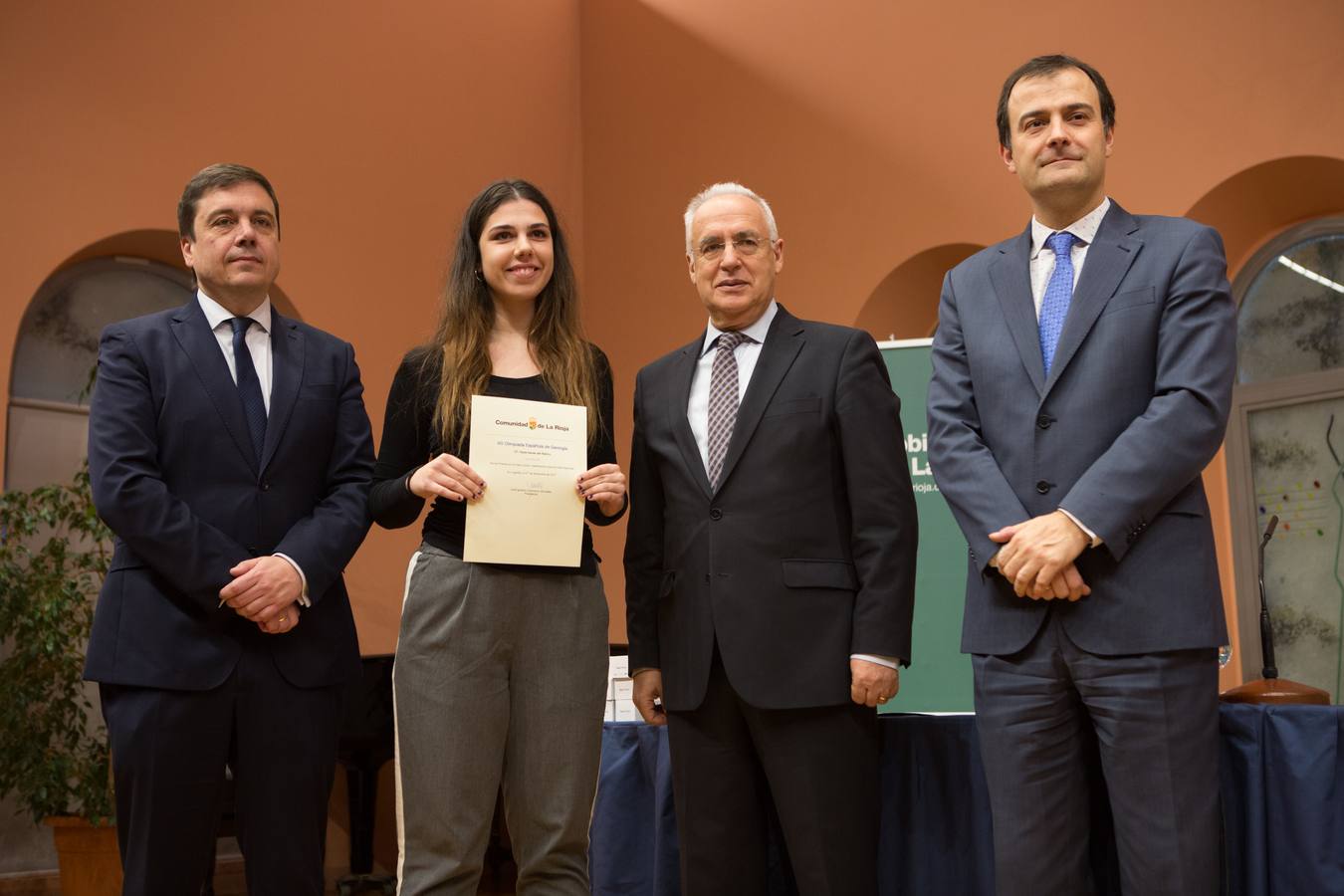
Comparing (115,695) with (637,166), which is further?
(637,166)

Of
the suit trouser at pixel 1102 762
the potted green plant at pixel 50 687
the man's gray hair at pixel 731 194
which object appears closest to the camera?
the suit trouser at pixel 1102 762

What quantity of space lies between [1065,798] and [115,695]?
5.37ft

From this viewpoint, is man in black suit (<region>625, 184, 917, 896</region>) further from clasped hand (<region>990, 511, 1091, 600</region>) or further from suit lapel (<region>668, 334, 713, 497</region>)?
clasped hand (<region>990, 511, 1091, 600</region>)

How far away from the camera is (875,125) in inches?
248

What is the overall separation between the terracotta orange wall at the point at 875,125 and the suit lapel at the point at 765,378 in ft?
10.9

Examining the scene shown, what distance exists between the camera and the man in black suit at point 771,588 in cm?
233

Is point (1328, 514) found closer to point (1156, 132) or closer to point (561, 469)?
point (1156, 132)

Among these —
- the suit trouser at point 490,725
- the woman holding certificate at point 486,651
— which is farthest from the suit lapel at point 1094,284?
the suit trouser at point 490,725

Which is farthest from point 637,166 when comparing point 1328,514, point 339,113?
point 1328,514

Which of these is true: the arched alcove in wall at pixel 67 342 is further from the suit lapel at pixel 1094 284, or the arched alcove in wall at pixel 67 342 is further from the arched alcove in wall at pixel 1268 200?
the suit lapel at pixel 1094 284

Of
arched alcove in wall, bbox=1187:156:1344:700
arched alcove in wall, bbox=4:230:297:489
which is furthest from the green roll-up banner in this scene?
arched alcove in wall, bbox=4:230:297:489

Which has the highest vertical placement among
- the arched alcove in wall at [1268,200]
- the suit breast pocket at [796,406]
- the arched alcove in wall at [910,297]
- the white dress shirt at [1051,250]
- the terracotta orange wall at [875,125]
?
the terracotta orange wall at [875,125]

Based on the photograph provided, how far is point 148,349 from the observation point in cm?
250

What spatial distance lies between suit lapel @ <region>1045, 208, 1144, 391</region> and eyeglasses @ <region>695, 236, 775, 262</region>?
25.4 inches
